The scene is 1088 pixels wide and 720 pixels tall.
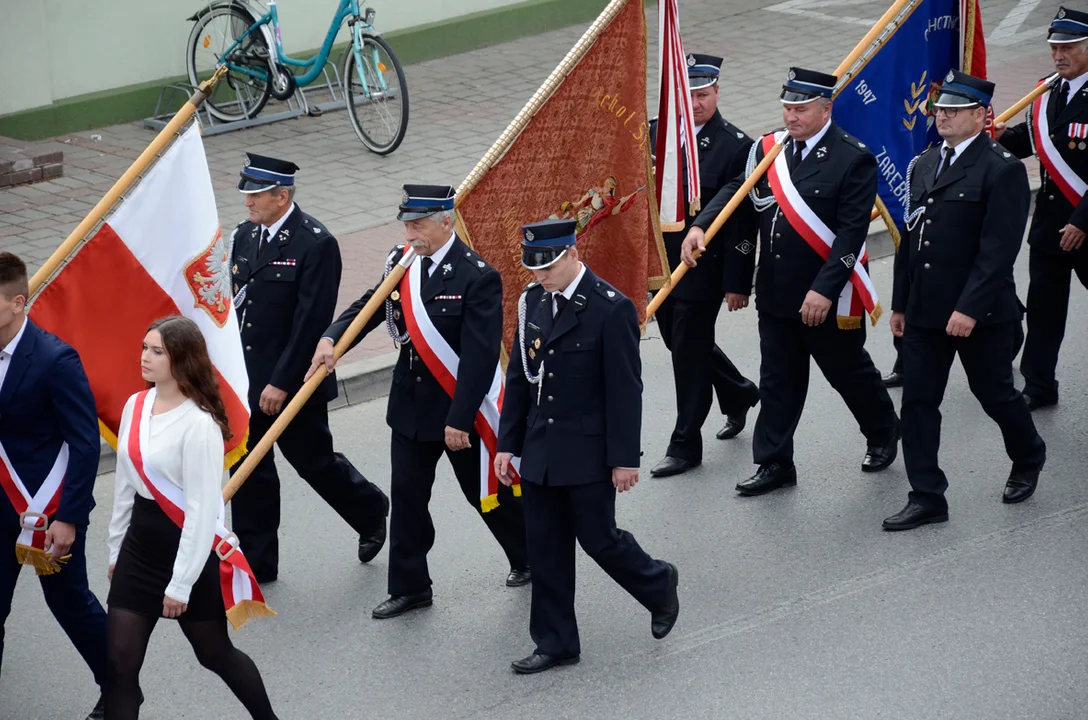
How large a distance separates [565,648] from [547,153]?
208 cm

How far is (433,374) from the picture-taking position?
20.6ft

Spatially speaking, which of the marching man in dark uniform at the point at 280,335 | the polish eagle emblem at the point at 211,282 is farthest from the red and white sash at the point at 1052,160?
the polish eagle emblem at the point at 211,282

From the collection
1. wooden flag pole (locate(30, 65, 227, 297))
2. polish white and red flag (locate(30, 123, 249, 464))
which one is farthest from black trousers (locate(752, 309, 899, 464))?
wooden flag pole (locate(30, 65, 227, 297))

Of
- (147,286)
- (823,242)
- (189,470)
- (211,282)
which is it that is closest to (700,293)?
(823,242)

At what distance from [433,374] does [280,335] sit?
78 centimetres

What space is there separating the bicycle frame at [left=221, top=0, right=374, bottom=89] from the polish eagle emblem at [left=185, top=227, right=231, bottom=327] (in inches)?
288

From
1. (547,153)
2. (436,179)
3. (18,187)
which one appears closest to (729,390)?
(547,153)

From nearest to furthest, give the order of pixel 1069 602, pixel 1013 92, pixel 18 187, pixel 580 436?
1. pixel 580 436
2. pixel 1069 602
3. pixel 18 187
4. pixel 1013 92

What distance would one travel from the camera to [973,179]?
684 centimetres

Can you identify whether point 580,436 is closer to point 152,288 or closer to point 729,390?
point 152,288

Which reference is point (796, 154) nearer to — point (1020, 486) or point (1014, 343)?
point (1014, 343)

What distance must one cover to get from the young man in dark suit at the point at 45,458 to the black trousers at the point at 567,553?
5.40ft

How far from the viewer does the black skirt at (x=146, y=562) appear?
4.98 metres

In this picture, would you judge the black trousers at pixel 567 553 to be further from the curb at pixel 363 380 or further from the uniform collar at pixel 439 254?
the curb at pixel 363 380
